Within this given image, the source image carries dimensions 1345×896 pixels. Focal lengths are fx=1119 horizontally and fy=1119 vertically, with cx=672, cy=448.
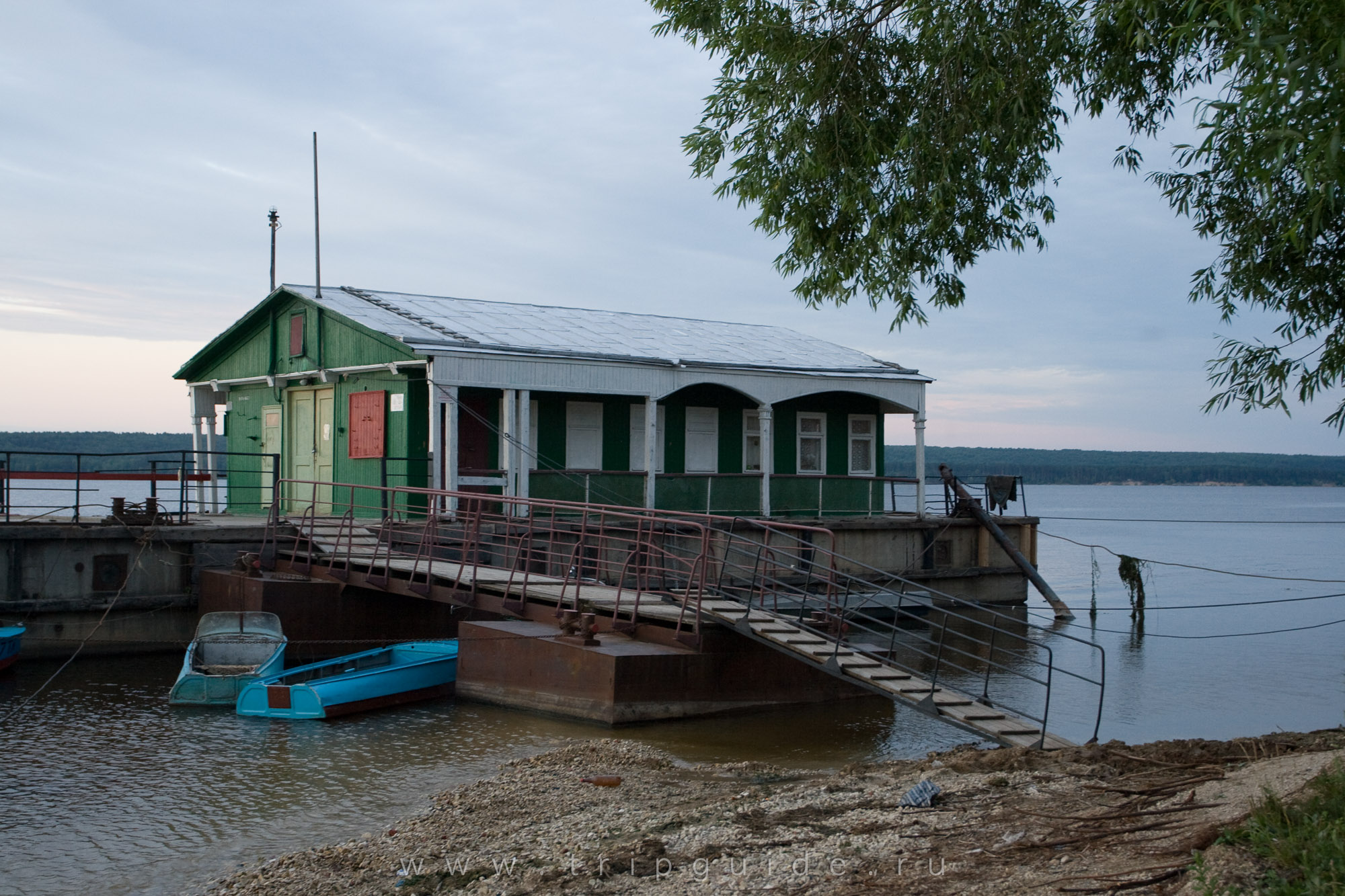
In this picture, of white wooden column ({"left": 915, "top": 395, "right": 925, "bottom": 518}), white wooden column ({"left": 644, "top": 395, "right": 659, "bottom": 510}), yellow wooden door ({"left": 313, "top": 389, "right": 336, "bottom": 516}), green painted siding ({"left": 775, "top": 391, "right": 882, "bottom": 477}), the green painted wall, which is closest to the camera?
the green painted wall

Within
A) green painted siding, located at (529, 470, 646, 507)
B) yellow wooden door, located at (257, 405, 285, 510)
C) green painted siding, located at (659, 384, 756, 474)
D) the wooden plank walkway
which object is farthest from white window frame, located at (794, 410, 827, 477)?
the wooden plank walkway

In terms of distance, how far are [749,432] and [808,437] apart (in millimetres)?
1854

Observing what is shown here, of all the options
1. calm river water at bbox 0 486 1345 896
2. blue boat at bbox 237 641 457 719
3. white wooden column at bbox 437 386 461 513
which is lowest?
calm river water at bbox 0 486 1345 896

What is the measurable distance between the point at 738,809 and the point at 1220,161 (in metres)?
7.28

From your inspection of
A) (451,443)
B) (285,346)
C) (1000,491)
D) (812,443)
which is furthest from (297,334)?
(1000,491)

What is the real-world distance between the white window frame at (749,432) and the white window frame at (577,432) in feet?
12.8

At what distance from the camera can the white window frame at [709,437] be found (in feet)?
80.3

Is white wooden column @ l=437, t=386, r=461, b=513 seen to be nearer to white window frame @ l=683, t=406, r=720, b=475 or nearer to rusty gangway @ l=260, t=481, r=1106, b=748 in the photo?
rusty gangway @ l=260, t=481, r=1106, b=748

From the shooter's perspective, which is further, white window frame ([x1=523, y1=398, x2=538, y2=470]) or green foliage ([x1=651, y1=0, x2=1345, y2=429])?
white window frame ([x1=523, y1=398, x2=538, y2=470])

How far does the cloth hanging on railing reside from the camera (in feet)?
87.8

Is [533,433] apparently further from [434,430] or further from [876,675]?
[876,675]

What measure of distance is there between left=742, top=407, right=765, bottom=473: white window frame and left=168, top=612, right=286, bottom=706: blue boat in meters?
12.3

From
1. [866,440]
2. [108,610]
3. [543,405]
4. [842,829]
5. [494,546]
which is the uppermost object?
[543,405]

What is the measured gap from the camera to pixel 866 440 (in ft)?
91.0
